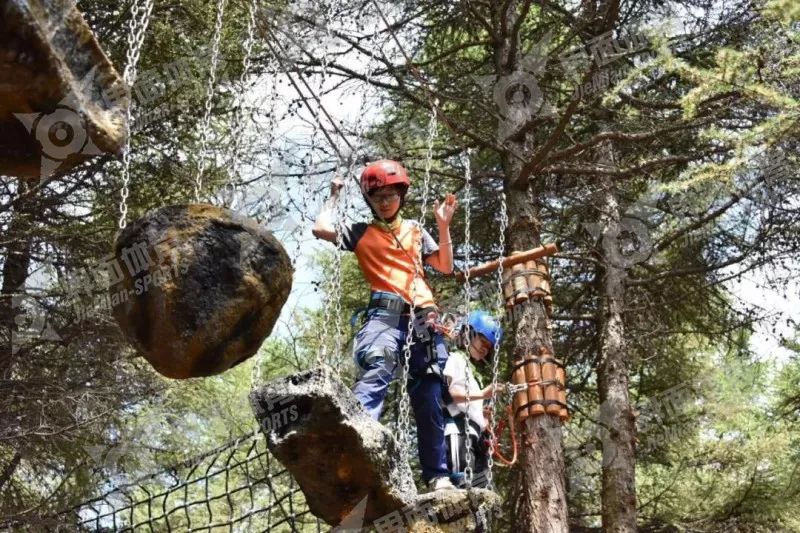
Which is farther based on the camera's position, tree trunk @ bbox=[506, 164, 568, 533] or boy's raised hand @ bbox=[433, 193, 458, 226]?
tree trunk @ bbox=[506, 164, 568, 533]

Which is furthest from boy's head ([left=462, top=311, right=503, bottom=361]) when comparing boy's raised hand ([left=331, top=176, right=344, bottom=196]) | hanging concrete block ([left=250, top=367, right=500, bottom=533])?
hanging concrete block ([left=250, top=367, right=500, bottom=533])

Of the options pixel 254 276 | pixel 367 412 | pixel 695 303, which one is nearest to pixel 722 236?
pixel 695 303

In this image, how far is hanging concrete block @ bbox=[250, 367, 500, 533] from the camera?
3557 millimetres

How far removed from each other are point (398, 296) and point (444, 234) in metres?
0.44

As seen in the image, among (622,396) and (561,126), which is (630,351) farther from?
(561,126)

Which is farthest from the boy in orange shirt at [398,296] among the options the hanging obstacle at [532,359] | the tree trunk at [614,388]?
the tree trunk at [614,388]

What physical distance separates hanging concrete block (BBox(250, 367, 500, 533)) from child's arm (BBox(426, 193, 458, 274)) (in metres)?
1.23

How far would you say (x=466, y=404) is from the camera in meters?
5.00

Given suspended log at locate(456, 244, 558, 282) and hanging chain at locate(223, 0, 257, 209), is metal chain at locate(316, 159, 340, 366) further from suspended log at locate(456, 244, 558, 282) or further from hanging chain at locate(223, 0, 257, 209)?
suspended log at locate(456, 244, 558, 282)

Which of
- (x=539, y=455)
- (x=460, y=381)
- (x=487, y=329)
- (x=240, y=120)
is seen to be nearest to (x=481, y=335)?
(x=487, y=329)

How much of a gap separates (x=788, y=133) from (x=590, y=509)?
20.4 feet

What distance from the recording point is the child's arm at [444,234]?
4664mm

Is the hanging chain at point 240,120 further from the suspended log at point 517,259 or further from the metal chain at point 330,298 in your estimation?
the suspended log at point 517,259

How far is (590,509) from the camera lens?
1000 centimetres
